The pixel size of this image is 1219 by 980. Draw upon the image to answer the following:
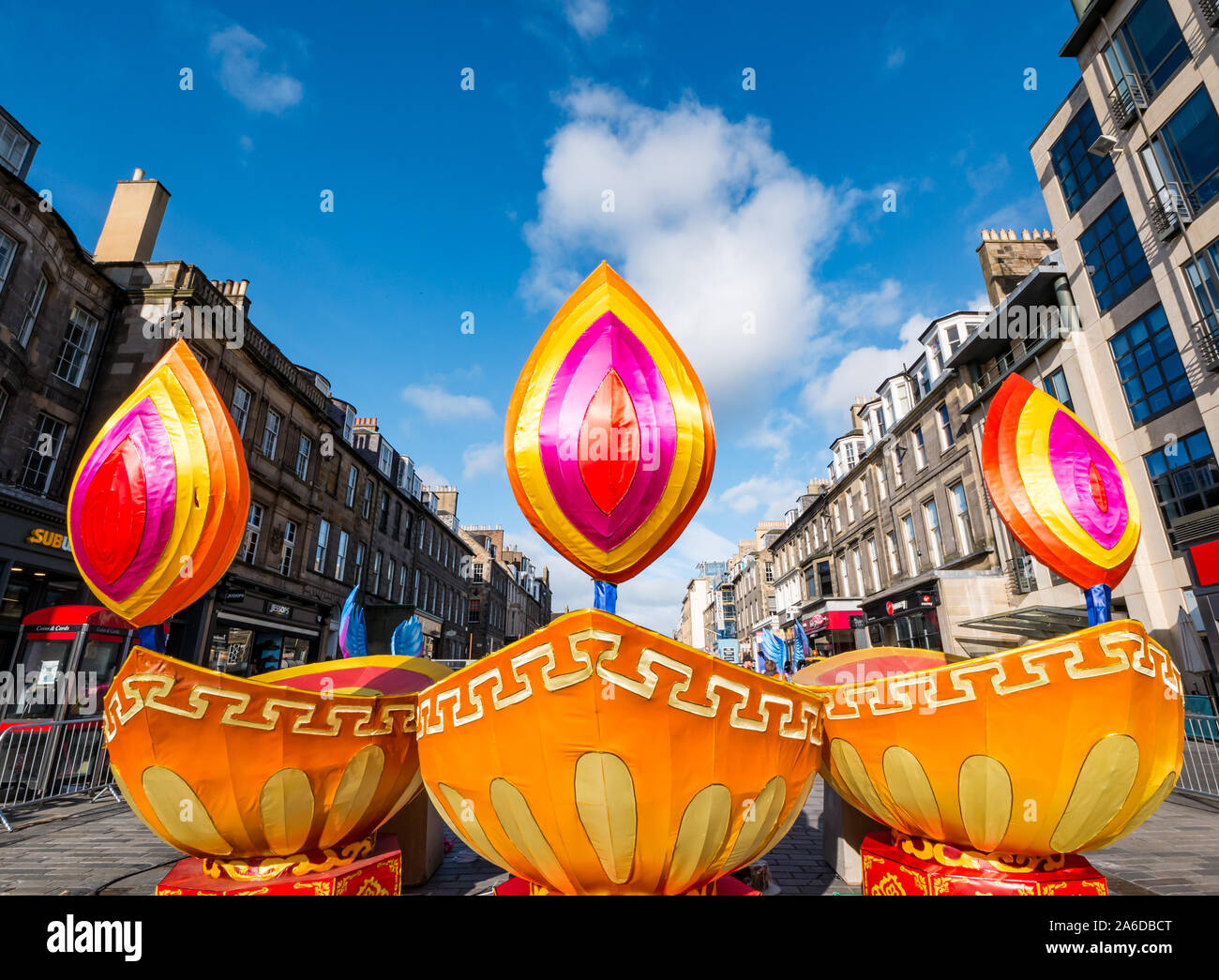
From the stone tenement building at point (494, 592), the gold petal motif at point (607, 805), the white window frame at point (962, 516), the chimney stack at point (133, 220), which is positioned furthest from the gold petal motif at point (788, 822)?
the stone tenement building at point (494, 592)

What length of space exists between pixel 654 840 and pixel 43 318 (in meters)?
19.1

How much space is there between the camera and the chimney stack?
678 inches

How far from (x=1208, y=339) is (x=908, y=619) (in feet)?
40.9

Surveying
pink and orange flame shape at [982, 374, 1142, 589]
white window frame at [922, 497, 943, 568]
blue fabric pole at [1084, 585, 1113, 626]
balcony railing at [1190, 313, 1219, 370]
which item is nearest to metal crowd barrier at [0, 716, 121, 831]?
pink and orange flame shape at [982, 374, 1142, 589]

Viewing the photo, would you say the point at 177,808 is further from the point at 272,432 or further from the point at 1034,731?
the point at 272,432

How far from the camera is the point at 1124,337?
51.2 ft

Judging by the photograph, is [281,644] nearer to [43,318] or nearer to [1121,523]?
[43,318]

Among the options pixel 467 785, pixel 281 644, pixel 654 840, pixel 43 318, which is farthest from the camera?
pixel 281 644

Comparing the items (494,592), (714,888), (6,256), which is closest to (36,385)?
(6,256)

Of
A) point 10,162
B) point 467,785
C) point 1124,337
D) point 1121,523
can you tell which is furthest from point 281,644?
point 1124,337

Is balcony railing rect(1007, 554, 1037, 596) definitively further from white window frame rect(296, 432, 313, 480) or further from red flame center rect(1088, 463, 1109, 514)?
white window frame rect(296, 432, 313, 480)

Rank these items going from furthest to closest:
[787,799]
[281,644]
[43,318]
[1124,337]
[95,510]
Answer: [281,644] < [1124,337] < [43,318] < [95,510] < [787,799]

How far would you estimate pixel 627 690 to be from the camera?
2172 mm
